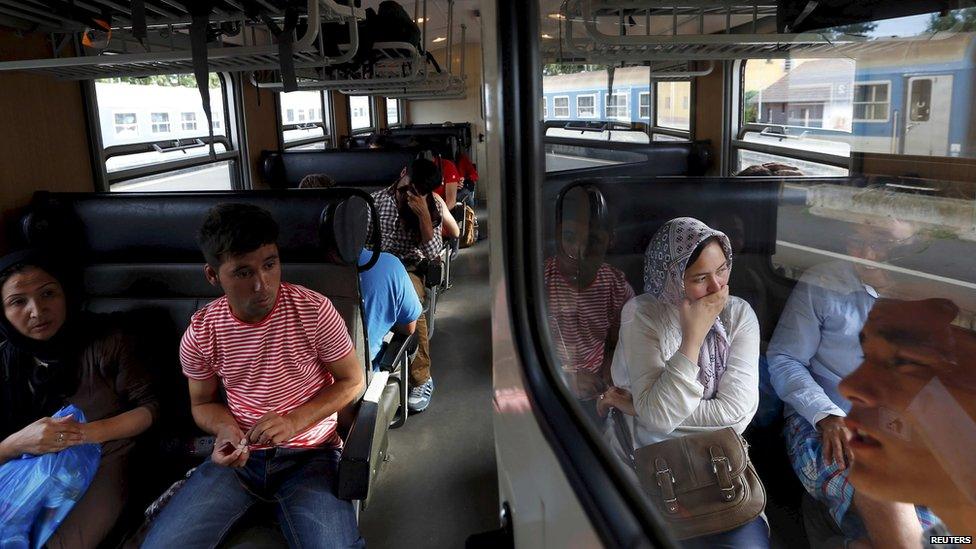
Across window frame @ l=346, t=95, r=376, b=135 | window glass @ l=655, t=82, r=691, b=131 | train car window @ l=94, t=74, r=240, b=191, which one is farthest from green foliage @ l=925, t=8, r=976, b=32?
window frame @ l=346, t=95, r=376, b=135

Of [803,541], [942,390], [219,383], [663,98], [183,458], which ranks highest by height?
[663,98]

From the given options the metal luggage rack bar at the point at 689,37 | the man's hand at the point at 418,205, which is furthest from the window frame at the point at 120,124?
the metal luggage rack bar at the point at 689,37

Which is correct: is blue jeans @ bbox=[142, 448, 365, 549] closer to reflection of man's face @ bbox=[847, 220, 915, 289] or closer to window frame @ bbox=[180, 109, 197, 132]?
reflection of man's face @ bbox=[847, 220, 915, 289]

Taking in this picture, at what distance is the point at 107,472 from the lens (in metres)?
1.90

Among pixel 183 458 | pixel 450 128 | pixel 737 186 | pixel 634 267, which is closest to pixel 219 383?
pixel 183 458

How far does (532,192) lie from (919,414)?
500 mm

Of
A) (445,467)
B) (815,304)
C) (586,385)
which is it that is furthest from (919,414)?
(445,467)

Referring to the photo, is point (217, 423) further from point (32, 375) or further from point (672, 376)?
point (672, 376)

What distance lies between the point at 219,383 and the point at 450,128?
8263mm

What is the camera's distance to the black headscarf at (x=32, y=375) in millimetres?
1925

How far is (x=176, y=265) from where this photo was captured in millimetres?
2262

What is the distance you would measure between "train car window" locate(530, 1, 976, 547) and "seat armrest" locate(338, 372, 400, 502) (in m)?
0.94

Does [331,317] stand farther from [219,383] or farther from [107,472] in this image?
[107,472]

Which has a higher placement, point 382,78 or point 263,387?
point 382,78
